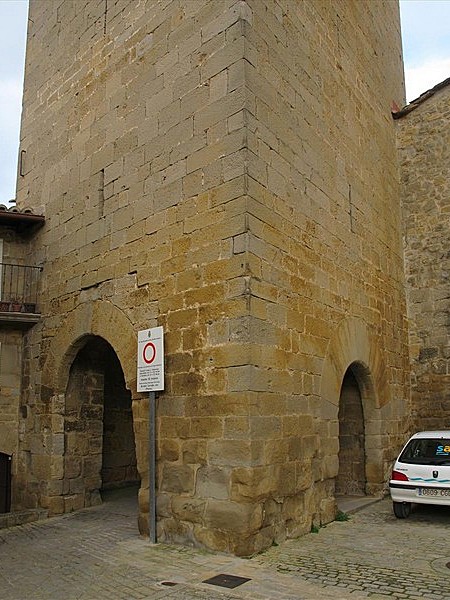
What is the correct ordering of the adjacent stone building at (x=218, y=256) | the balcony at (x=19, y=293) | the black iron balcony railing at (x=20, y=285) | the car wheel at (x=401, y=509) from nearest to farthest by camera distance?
the adjacent stone building at (x=218, y=256) < the car wheel at (x=401, y=509) < the balcony at (x=19, y=293) < the black iron balcony railing at (x=20, y=285)

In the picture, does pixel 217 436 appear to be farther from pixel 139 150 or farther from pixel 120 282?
pixel 139 150

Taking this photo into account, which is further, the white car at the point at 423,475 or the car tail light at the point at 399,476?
the car tail light at the point at 399,476

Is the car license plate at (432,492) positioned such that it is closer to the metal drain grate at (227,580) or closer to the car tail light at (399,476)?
the car tail light at (399,476)

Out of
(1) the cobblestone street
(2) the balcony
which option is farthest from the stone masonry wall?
(2) the balcony

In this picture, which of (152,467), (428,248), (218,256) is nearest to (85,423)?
(152,467)

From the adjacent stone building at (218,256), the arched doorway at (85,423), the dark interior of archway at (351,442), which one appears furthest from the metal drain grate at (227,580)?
the dark interior of archway at (351,442)

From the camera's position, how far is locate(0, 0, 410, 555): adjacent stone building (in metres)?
5.70

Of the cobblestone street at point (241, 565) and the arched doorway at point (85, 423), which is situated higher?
the arched doorway at point (85, 423)

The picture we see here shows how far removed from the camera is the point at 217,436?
559 centimetres

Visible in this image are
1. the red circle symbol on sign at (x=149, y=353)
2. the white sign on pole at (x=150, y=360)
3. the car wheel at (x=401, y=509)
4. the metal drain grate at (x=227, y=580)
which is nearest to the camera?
the metal drain grate at (x=227, y=580)

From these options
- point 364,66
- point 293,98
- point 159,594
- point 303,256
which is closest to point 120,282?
point 303,256

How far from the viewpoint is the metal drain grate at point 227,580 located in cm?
449

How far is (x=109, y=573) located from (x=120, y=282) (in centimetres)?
334

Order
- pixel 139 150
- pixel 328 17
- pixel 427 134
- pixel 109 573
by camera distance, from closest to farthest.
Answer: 1. pixel 109 573
2. pixel 139 150
3. pixel 328 17
4. pixel 427 134
